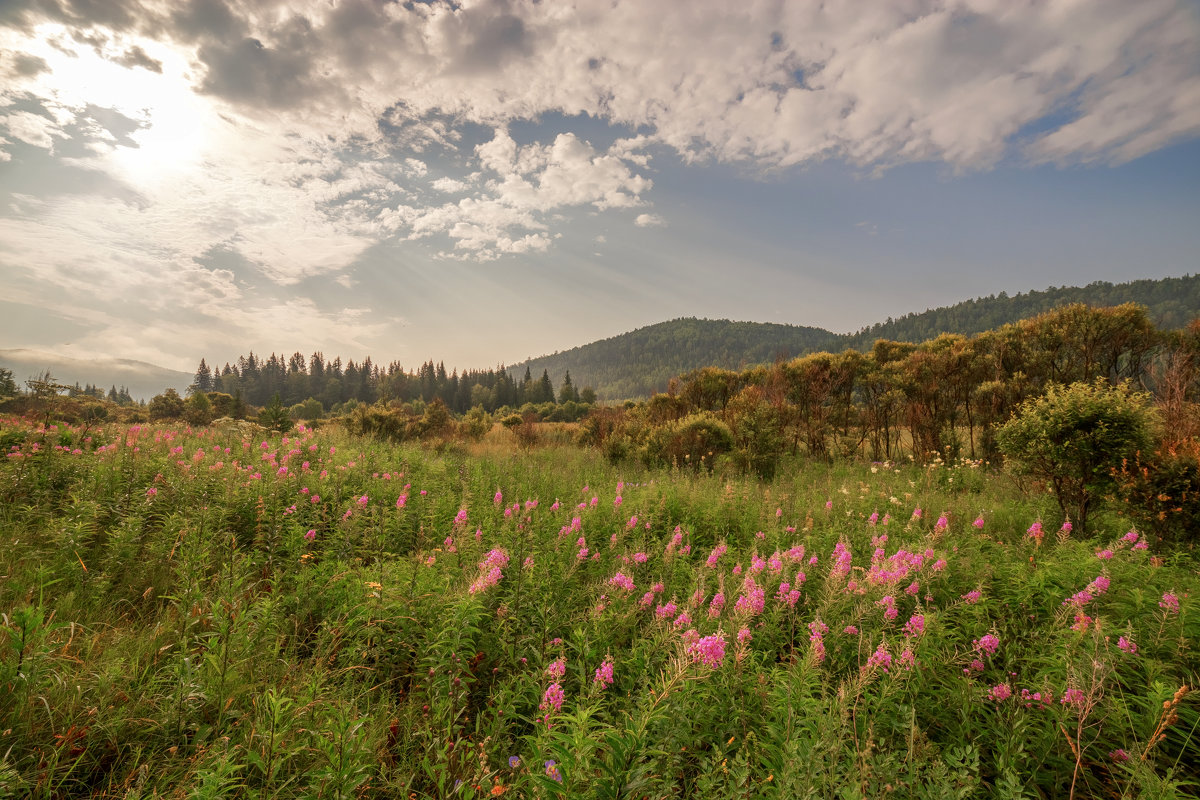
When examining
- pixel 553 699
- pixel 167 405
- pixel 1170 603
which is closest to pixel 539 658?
pixel 553 699

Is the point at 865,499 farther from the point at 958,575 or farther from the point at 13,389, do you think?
the point at 13,389

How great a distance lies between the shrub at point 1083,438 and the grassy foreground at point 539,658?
870mm

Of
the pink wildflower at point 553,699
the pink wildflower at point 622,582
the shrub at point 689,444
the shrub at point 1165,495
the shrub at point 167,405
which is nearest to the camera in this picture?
the pink wildflower at point 553,699

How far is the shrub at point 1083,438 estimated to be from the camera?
5.90 meters

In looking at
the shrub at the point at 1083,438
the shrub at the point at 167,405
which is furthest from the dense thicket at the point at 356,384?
the shrub at the point at 1083,438

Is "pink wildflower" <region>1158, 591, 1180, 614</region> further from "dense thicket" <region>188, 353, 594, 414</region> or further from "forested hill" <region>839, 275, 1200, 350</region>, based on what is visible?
"forested hill" <region>839, 275, 1200, 350</region>

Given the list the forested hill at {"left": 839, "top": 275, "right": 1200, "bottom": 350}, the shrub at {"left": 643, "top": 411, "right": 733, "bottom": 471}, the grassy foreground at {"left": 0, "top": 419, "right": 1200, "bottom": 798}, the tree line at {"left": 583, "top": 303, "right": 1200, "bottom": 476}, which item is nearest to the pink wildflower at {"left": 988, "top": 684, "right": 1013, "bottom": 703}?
the grassy foreground at {"left": 0, "top": 419, "right": 1200, "bottom": 798}

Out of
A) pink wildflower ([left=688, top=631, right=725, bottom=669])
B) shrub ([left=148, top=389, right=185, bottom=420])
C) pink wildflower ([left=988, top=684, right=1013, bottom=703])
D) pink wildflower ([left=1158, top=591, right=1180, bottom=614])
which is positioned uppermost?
shrub ([left=148, top=389, right=185, bottom=420])

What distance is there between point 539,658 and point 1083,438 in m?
7.84

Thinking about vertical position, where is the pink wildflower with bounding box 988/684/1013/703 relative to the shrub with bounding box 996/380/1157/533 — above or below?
below

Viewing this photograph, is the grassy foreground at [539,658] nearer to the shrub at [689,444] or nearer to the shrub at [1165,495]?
the shrub at [1165,495]

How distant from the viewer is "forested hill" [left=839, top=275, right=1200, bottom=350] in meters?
108

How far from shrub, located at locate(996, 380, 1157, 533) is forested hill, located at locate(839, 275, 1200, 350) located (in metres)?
111

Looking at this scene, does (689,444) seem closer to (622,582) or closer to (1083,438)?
(1083,438)
